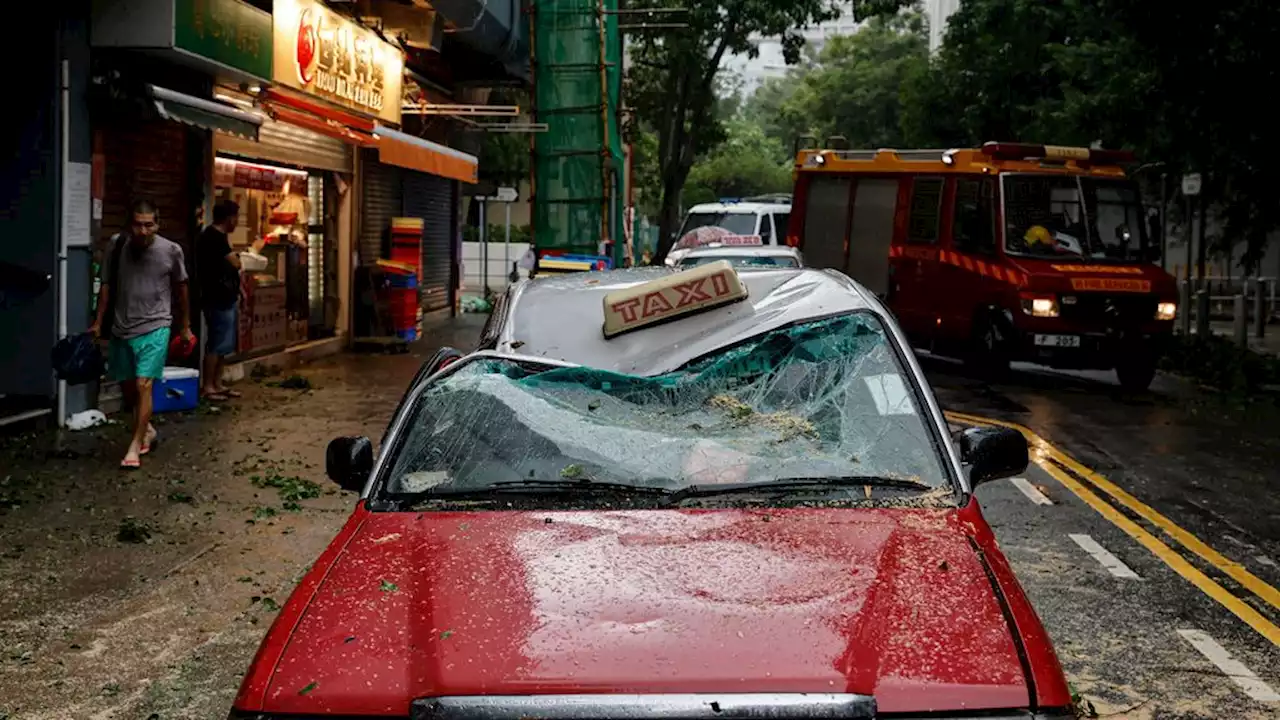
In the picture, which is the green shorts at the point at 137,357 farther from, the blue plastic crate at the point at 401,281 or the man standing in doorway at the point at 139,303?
the blue plastic crate at the point at 401,281

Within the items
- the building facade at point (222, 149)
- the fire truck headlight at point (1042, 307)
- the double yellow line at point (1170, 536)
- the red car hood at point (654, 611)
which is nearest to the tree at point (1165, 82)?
the fire truck headlight at point (1042, 307)

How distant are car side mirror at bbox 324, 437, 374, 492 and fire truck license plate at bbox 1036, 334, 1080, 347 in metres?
13.1

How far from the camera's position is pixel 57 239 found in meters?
11.2

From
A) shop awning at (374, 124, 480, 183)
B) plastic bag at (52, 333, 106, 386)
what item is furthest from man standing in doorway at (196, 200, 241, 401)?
shop awning at (374, 124, 480, 183)

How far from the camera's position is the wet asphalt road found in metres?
5.62

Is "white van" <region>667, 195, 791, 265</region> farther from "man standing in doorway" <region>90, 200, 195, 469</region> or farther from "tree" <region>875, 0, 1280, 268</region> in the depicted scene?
"man standing in doorway" <region>90, 200, 195, 469</region>

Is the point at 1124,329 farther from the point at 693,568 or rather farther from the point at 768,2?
the point at 768,2

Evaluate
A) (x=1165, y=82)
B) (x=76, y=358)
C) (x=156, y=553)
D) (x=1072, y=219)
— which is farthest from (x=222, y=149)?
(x=1165, y=82)

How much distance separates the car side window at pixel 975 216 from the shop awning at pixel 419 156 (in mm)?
6678

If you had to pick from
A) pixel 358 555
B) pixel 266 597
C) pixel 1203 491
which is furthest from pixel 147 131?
pixel 358 555

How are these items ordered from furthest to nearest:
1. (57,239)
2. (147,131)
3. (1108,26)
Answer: (1108,26), (147,131), (57,239)

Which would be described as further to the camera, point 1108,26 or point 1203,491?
point 1108,26

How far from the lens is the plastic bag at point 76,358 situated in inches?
377

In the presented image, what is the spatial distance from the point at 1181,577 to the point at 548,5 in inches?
665
